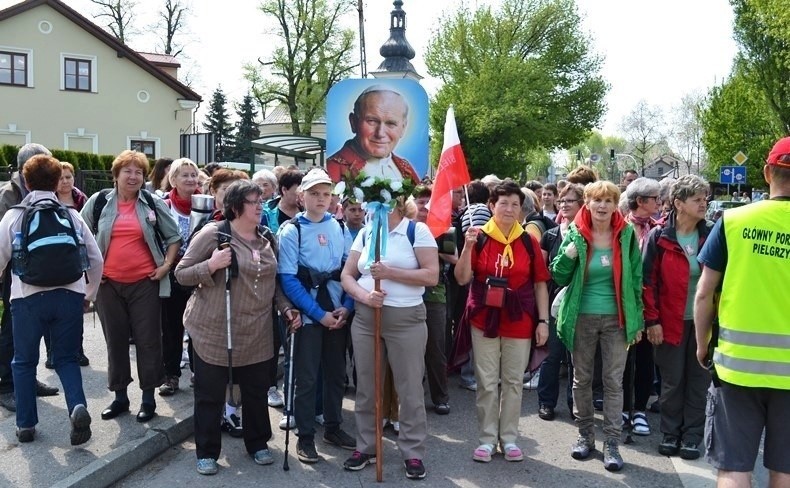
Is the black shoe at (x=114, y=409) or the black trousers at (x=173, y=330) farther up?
the black trousers at (x=173, y=330)

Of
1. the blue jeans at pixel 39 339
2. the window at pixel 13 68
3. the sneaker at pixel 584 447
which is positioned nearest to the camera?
the blue jeans at pixel 39 339

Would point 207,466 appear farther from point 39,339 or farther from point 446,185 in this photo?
point 446,185

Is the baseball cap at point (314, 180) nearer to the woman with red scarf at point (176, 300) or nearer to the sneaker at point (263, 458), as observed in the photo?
the woman with red scarf at point (176, 300)

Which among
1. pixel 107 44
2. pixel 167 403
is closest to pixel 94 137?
pixel 107 44

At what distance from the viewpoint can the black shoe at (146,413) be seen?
5531mm

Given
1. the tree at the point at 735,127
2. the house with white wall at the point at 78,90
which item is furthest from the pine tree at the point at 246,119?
the tree at the point at 735,127

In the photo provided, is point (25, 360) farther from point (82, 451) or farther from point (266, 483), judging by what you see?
point (266, 483)

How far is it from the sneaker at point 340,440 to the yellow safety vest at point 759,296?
2948 millimetres

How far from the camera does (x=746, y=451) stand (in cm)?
334

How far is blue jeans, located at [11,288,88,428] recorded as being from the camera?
4.95 meters

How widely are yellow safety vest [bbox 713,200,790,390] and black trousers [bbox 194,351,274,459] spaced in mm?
3064

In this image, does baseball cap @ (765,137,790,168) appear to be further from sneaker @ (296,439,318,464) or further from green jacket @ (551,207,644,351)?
sneaker @ (296,439,318,464)

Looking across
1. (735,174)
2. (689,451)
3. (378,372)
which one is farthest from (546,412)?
(735,174)

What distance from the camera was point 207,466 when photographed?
15.8 ft
